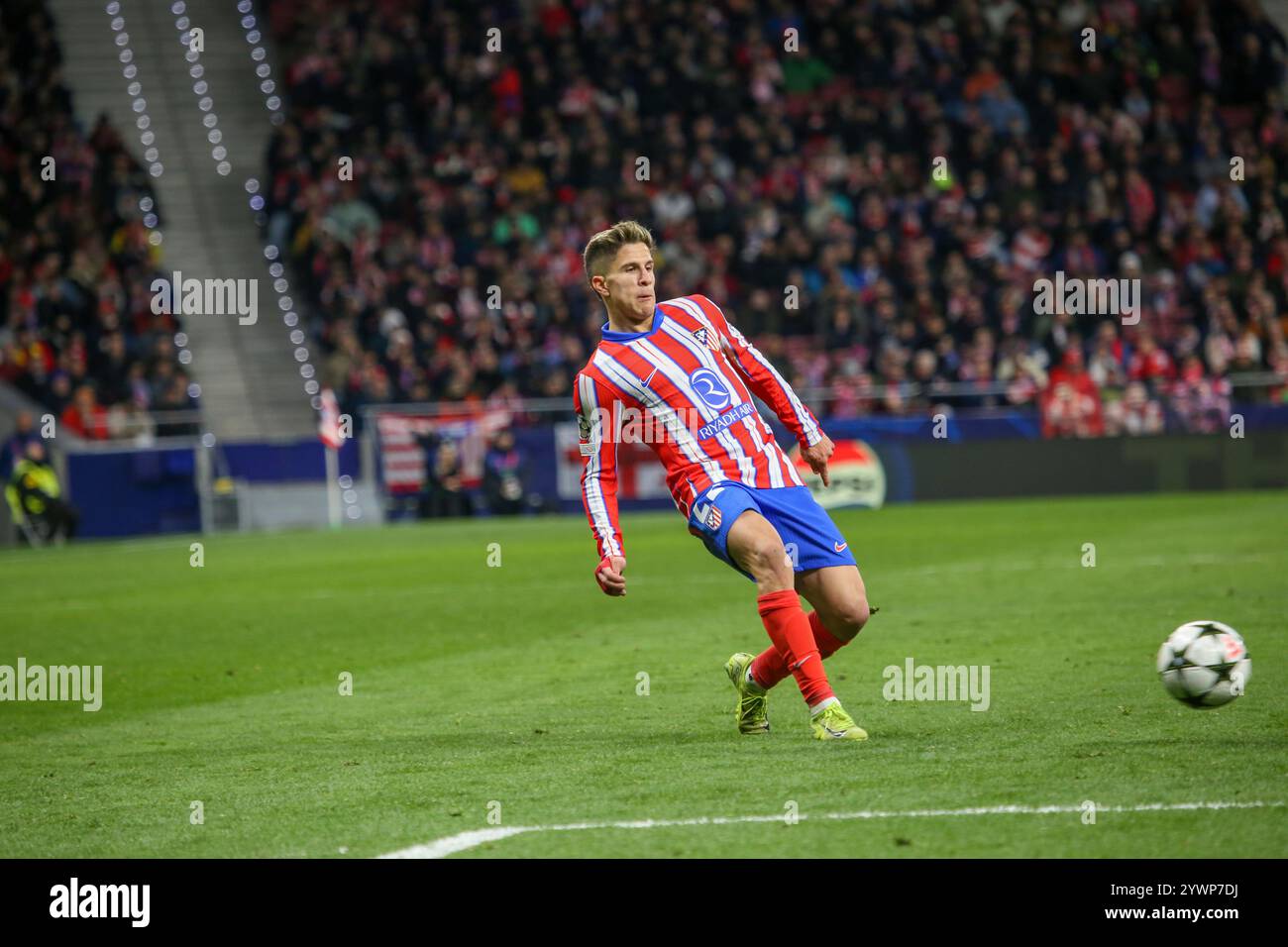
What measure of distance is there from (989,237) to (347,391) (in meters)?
10.5

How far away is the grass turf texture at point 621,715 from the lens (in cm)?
601

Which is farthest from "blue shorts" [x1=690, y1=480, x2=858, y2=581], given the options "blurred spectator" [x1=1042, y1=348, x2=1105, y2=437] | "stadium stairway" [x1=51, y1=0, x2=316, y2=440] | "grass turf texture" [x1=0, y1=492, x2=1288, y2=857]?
"stadium stairway" [x1=51, y1=0, x2=316, y2=440]

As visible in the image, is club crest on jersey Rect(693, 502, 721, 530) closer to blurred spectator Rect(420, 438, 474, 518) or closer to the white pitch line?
the white pitch line

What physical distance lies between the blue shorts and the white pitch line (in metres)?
1.89

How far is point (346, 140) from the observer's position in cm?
3278

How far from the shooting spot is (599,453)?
7988 mm

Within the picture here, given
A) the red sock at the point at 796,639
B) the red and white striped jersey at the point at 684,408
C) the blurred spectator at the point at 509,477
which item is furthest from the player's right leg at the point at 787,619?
the blurred spectator at the point at 509,477

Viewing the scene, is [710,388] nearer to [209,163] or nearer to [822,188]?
[822,188]

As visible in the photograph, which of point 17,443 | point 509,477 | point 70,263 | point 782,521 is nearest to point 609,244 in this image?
point 782,521

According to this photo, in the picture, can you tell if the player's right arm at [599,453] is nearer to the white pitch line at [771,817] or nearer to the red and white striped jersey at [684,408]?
the red and white striped jersey at [684,408]

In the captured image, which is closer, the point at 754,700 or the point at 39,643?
the point at 754,700

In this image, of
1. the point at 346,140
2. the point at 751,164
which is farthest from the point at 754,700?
the point at 346,140
